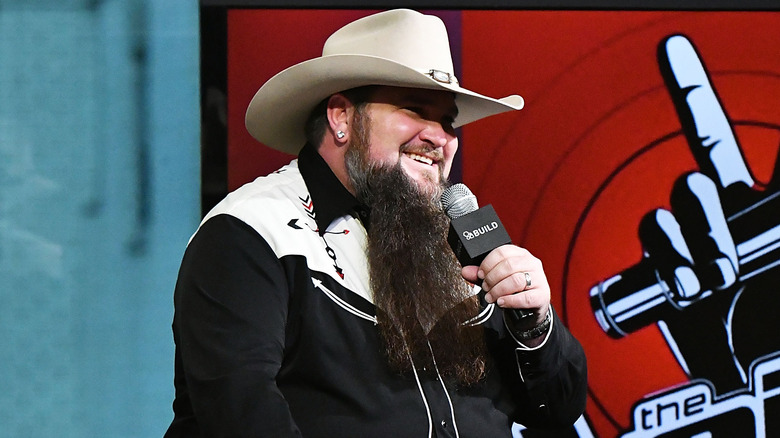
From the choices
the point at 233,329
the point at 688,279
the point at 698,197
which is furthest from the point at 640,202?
the point at 233,329

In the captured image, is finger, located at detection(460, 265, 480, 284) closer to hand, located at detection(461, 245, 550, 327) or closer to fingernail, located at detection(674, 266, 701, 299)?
hand, located at detection(461, 245, 550, 327)

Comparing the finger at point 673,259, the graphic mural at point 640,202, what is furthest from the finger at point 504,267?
the finger at point 673,259

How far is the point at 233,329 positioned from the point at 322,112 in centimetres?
73

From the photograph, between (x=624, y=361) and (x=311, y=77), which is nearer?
(x=311, y=77)

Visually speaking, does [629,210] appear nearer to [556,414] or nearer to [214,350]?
[556,414]

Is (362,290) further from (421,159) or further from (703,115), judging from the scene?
(703,115)

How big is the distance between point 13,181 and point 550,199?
1.73 m

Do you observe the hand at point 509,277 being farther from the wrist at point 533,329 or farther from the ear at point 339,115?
the ear at point 339,115

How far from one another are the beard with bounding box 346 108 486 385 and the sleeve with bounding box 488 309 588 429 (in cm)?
10

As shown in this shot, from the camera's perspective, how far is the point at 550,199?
2.88 metres

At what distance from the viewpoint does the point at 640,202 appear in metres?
2.89

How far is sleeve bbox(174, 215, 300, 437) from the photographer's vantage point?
63.3 inches

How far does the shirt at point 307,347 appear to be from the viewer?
5.41 ft

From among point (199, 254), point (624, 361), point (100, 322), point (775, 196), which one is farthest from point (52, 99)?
→ point (775, 196)
